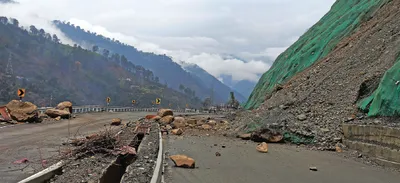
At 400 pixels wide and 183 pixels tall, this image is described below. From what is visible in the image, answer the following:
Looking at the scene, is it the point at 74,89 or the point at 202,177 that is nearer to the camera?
the point at 202,177

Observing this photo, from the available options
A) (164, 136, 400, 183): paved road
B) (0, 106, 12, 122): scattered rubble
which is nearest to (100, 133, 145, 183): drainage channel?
(164, 136, 400, 183): paved road

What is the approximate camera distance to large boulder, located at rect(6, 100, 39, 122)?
2275 cm

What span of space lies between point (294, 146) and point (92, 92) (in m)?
126

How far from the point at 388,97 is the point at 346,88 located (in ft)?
17.6

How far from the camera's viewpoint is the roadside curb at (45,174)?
735cm

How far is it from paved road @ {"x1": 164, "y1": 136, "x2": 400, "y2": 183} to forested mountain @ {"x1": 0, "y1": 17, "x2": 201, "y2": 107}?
85.4m

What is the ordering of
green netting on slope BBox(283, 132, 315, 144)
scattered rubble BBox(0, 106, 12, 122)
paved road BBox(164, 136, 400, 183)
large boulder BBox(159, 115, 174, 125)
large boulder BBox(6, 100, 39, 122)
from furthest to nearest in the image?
large boulder BBox(159, 115, 174, 125) < large boulder BBox(6, 100, 39, 122) < scattered rubble BBox(0, 106, 12, 122) < green netting on slope BBox(283, 132, 315, 144) < paved road BBox(164, 136, 400, 183)

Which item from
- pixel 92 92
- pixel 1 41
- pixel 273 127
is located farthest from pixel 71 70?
pixel 273 127

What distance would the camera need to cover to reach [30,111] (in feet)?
77.2

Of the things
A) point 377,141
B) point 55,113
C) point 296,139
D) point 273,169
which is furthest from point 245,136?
point 55,113

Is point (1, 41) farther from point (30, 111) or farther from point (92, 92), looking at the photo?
point (30, 111)

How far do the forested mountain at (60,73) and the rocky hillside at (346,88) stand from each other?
80.6 m

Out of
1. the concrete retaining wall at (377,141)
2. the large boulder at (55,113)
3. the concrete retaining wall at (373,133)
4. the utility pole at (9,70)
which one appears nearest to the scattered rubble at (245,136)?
the concrete retaining wall at (373,133)

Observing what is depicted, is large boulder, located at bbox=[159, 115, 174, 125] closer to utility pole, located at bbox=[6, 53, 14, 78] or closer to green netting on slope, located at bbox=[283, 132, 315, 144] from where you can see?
green netting on slope, located at bbox=[283, 132, 315, 144]
